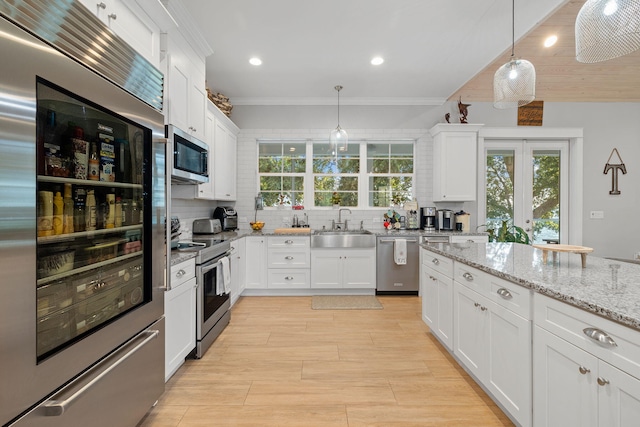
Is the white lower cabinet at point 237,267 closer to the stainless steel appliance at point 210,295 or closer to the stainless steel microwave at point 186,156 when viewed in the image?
the stainless steel appliance at point 210,295

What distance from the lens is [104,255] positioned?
1.36m

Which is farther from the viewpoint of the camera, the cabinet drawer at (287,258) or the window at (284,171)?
the window at (284,171)

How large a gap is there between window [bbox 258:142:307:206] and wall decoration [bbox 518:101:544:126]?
341cm

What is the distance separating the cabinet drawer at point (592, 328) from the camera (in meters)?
0.98

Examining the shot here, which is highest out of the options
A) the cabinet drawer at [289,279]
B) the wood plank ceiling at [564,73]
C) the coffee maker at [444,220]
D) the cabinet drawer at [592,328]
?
the wood plank ceiling at [564,73]

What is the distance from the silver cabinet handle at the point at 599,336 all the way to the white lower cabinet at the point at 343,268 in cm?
308

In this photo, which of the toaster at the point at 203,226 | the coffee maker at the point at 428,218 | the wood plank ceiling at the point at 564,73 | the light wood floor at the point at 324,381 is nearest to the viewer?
the light wood floor at the point at 324,381

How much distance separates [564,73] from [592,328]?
448 centimetres

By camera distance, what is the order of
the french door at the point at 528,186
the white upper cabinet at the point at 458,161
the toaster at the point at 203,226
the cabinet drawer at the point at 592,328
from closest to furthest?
1. the cabinet drawer at the point at 592,328
2. the toaster at the point at 203,226
3. the white upper cabinet at the point at 458,161
4. the french door at the point at 528,186

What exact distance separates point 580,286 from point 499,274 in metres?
0.38

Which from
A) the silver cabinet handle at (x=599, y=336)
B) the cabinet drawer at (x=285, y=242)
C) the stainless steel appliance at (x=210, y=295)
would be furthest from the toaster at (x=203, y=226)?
the silver cabinet handle at (x=599, y=336)

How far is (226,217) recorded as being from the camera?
13.9 feet

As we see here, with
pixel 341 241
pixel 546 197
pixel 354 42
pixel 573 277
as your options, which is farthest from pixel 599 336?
pixel 546 197

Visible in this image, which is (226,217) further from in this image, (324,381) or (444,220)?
(444,220)
